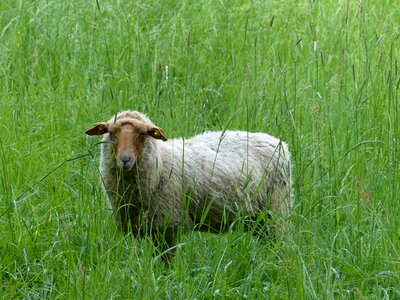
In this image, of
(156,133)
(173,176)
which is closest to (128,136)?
(156,133)

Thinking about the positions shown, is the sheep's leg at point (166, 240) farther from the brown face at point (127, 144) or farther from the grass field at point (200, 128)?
the brown face at point (127, 144)

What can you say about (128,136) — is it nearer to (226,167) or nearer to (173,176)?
(173,176)

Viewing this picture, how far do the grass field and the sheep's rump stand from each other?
137 mm

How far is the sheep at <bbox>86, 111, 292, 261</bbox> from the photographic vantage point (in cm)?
495

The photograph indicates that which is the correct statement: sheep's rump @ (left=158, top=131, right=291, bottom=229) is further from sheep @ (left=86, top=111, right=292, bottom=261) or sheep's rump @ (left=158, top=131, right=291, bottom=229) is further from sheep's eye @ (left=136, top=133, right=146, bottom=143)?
sheep's eye @ (left=136, top=133, right=146, bottom=143)

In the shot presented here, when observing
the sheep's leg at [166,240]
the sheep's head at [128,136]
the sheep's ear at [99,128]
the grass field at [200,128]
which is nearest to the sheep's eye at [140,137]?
the sheep's head at [128,136]

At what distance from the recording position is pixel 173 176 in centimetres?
522

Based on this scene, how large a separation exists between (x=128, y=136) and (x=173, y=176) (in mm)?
467

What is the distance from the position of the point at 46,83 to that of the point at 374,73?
2605mm

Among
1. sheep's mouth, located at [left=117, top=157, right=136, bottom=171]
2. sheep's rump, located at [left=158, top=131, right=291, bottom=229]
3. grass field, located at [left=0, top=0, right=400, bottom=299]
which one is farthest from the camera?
sheep's rump, located at [left=158, top=131, right=291, bottom=229]

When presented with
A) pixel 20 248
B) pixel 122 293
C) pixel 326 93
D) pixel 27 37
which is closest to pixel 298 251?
pixel 122 293

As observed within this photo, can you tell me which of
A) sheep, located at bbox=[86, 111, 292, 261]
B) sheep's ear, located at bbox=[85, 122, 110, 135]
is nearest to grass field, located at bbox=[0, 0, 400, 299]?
sheep, located at bbox=[86, 111, 292, 261]

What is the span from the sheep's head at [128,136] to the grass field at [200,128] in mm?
167

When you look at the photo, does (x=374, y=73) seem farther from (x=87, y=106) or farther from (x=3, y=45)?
(x=3, y=45)
